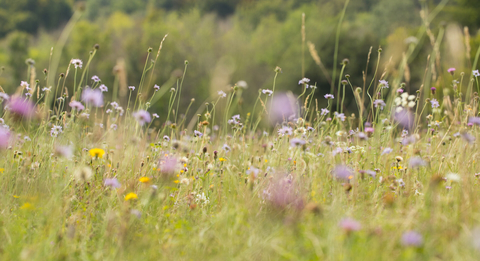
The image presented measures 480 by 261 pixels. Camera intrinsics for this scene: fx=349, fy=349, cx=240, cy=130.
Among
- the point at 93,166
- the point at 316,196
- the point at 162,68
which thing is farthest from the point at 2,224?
the point at 162,68

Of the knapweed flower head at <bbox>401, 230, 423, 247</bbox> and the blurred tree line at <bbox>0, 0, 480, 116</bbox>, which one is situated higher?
the knapweed flower head at <bbox>401, 230, 423, 247</bbox>

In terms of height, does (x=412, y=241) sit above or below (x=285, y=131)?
→ above

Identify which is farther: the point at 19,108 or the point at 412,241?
the point at 19,108

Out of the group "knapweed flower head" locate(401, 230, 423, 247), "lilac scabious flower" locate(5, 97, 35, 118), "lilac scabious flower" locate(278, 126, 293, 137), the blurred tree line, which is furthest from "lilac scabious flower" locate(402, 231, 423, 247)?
the blurred tree line

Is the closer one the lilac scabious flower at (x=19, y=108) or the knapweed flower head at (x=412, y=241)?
the knapweed flower head at (x=412, y=241)

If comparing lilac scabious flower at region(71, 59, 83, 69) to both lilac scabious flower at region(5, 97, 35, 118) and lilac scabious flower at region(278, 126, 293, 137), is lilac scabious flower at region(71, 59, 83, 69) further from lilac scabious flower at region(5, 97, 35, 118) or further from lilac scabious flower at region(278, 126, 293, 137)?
lilac scabious flower at region(278, 126, 293, 137)

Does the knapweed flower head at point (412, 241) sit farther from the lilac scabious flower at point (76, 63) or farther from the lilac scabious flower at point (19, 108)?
the lilac scabious flower at point (19, 108)

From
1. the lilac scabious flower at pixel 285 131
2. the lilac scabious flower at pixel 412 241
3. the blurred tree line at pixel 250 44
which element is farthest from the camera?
the blurred tree line at pixel 250 44

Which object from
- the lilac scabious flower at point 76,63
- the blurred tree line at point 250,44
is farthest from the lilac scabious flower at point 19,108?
the blurred tree line at point 250,44

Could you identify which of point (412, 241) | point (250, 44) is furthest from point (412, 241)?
point (250, 44)

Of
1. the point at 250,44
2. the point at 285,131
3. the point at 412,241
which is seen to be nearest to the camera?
the point at 412,241

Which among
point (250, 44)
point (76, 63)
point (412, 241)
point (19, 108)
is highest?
point (76, 63)

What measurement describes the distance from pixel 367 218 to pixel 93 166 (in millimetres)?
1762

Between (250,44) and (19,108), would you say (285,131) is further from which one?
(250,44)
